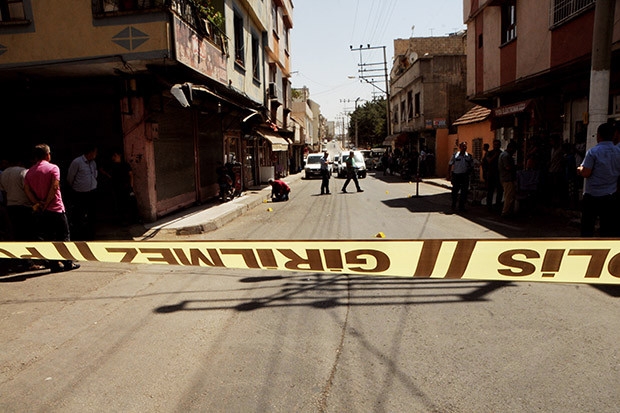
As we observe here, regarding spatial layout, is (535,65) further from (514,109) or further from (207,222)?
(207,222)

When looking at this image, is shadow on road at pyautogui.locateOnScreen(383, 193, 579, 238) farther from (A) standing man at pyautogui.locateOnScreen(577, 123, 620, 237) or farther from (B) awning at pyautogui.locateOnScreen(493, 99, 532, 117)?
(B) awning at pyautogui.locateOnScreen(493, 99, 532, 117)

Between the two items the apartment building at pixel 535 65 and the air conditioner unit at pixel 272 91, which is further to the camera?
the air conditioner unit at pixel 272 91

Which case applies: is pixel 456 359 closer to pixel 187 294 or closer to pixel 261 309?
pixel 261 309

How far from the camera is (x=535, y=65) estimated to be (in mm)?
11258

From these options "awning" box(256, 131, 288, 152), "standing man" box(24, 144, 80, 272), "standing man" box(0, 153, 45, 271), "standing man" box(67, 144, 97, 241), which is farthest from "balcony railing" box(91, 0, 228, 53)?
"awning" box(256, 131, 288, 152)

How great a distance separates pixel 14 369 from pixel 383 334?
300 centimetres

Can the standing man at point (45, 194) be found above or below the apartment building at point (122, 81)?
below

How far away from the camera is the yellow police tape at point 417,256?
3.01m

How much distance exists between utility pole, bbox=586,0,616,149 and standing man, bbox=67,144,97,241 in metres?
9.36

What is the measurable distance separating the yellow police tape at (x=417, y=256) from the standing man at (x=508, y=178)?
7.34 meters

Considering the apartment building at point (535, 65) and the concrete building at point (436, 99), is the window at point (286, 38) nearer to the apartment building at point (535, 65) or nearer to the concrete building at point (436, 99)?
the concrete building at point (436, 99)

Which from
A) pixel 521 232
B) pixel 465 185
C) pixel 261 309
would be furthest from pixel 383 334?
pixel 465 185

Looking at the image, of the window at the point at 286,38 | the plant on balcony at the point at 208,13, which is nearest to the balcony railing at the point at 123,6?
the plant on balcony at the point at 208,13

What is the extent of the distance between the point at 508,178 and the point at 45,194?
9.39m
